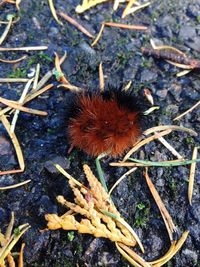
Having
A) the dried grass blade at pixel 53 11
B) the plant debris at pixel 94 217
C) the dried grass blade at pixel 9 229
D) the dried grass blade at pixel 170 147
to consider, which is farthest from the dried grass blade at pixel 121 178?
the dried grass blade at pixel 53 11

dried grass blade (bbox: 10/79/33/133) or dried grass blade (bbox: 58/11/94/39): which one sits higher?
dried grass blade (bbox: 58/11/94/39)

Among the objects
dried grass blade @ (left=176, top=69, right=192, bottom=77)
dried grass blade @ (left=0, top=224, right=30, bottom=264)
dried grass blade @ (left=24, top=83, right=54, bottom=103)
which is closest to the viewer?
dried grass blade @ (left=0, top=224, right=30, bottom=264)

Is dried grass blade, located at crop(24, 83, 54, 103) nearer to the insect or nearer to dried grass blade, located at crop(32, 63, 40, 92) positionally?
dried grass blade, located at crop(32, 63, 40, 92)

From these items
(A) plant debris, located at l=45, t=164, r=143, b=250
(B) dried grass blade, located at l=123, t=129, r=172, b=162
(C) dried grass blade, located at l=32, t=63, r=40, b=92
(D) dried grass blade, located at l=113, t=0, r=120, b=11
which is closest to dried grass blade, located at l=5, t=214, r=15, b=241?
(A) plant debris, located at l=45, t=164, r=143, b=250

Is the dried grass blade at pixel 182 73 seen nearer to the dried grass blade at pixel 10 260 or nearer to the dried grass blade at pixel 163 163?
the dried grass blade at pixel 163 163

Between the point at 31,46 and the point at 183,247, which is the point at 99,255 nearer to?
the point at 183,247

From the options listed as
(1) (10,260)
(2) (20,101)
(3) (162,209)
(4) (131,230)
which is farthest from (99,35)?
(1) (10,260)

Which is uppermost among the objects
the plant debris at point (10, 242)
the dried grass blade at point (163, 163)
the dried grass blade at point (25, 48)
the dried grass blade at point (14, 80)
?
the dried grass blade at point (25, 48)
